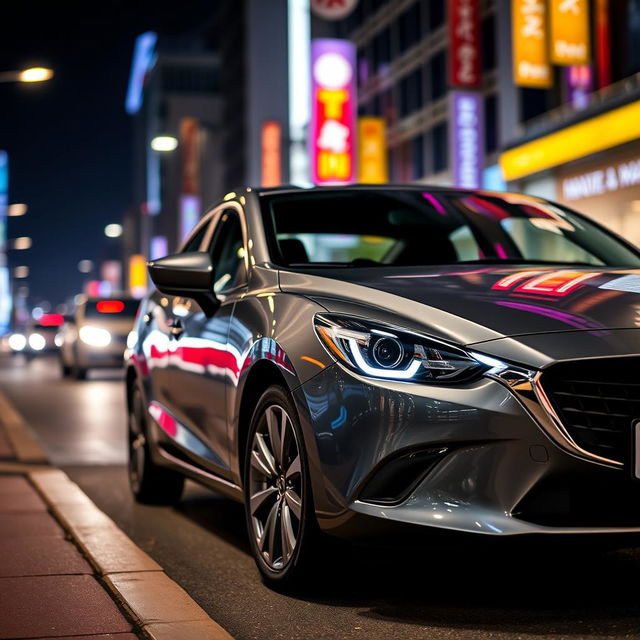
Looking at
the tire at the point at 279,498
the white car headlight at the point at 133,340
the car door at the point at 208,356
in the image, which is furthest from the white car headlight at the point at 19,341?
the tire at the point at 279,498

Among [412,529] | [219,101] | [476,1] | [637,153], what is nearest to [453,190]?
[412,529]

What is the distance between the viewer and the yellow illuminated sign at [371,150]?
38031 millimetres

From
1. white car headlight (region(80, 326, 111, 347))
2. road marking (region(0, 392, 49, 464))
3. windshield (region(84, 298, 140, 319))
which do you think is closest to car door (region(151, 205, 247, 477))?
road marking (region(0, 392, 49, 464))

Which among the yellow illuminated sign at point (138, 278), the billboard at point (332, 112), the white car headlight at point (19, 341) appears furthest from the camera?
the yellow illuminated sign at point (138, 278)

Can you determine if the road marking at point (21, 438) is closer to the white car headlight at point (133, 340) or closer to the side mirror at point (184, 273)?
the white car headlight at point (133, 340)

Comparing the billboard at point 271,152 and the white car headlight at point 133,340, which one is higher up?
the billboard at point 271,152

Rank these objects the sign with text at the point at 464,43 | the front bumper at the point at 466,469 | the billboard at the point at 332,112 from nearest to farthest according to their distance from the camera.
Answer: the front bumper at the point at 466,469
the sign with text at the point at 464,43
the billboard at the point at 332,112

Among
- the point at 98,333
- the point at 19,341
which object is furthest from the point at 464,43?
the point at 19,341

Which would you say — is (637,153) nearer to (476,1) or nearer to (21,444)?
(476,1)

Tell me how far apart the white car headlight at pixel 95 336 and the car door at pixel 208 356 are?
62.7 ft

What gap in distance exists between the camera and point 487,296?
178 inches

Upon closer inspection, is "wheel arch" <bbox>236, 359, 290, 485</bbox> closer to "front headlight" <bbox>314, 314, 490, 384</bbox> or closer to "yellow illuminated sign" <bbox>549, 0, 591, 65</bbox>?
"front headlight" <bbox>314, 314, 490, 384</bbox>

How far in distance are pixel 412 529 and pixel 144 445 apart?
133 inches

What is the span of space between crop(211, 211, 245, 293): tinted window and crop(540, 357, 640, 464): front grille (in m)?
2.48
